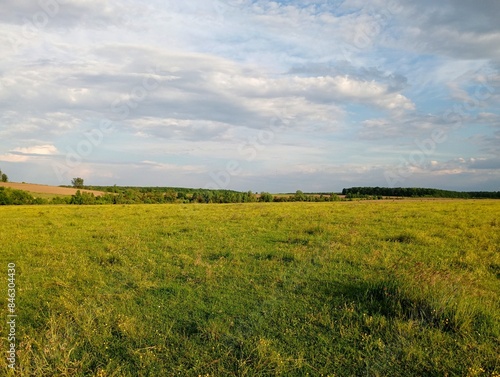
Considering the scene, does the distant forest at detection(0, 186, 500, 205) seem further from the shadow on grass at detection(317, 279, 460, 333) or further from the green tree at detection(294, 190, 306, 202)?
the shadow on grass at detection(317, 279, 460, 333)

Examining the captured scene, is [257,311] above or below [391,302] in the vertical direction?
below

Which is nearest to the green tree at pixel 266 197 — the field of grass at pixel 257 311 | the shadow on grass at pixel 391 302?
the field of grass at pixel 257 311

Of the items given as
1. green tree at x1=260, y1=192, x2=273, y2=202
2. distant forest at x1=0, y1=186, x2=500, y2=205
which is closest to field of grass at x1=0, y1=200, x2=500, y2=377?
distant forest at x1=0, y1=186, x2=500, y2=205

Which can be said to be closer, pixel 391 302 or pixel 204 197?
pixel 391 302

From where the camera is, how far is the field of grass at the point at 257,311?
546 centimetres

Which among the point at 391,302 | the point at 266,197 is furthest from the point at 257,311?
the point at 266,197

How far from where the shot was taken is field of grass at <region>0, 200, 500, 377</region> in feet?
17.9

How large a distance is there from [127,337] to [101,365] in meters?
0.73

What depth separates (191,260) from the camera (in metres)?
11.3

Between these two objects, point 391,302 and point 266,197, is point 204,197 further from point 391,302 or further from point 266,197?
point 391,302

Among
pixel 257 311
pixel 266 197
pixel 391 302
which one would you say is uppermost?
pixel 266 197

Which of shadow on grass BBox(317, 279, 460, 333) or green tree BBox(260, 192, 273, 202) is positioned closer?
shadow on grass BBox(317, 279, 460, 333)

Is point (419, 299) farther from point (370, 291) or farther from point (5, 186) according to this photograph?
point (5, 186)

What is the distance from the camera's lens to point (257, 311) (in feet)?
23.7
